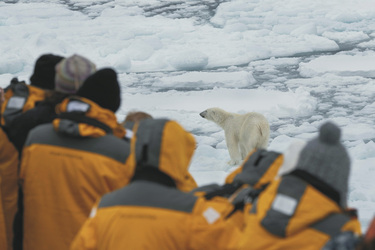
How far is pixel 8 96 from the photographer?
2.14m

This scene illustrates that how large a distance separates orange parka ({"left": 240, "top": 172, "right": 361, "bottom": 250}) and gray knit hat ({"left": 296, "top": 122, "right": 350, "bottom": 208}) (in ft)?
0.10

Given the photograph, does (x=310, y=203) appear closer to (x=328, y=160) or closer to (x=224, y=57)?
(x=328, y=160)

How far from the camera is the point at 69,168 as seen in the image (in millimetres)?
1786

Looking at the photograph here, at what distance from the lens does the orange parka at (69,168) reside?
1.77 meters

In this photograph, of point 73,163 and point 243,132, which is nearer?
point 73,163

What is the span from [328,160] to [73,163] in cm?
88

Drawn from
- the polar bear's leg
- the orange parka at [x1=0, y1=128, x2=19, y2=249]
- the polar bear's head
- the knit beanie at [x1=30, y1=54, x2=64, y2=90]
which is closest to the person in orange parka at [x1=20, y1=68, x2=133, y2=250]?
the orange parka at [x1=0, y1=128, x2=19, y2=249]

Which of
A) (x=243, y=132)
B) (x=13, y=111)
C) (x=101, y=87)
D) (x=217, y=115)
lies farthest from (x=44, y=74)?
(x=217, y=115)

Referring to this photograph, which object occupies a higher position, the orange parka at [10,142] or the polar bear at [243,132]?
the orange parka at [10,142]

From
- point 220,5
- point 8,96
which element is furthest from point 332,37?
point 8,96

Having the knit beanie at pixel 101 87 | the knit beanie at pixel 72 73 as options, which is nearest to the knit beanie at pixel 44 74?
the knit beanie at pixel 72 73

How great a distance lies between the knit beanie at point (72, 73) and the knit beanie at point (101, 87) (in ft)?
0.24

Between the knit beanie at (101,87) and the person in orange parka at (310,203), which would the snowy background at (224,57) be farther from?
the person in orange parka at (310,203)

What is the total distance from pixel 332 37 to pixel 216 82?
3973 mm
